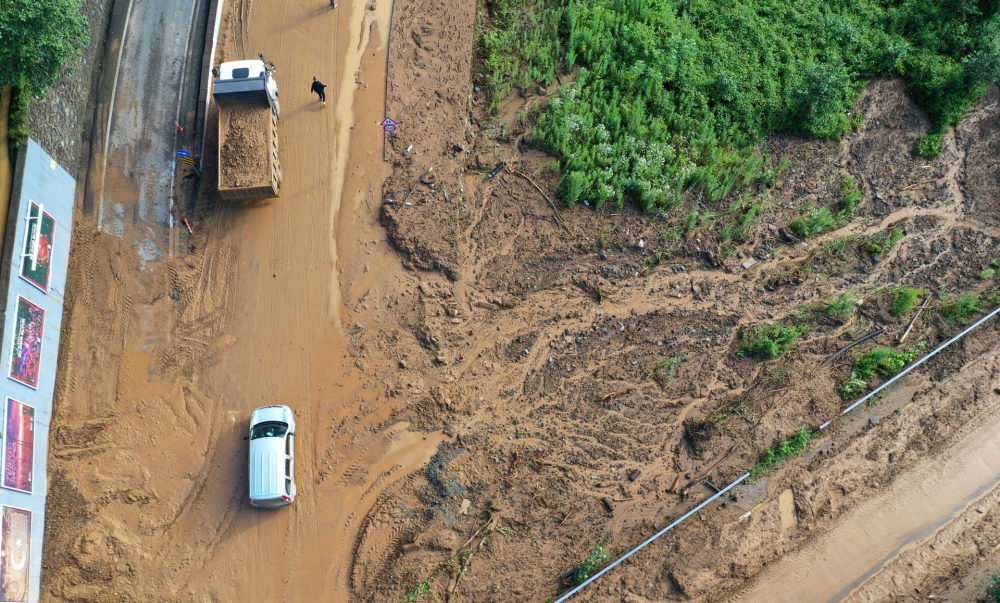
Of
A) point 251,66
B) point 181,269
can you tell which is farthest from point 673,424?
point 251,66

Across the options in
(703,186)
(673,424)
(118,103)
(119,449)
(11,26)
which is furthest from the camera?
(703,186)

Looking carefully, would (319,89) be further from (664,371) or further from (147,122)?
(664,371)

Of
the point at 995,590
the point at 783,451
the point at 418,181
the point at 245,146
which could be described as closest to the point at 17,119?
the point at 245,146

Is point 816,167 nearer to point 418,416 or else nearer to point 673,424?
point 673,424

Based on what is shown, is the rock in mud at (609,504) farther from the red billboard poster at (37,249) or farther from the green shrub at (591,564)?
the red billboard poster at (37,249)

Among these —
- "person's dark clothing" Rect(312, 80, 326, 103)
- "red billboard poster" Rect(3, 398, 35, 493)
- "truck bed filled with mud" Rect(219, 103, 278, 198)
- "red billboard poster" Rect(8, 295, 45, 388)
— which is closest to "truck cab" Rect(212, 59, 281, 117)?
"truck bed filled with mud" Rect(219, 103, 278, 198)

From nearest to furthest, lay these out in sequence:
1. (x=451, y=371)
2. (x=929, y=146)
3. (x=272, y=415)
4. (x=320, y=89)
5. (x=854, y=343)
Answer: (x=272, y=415)
(x=451, y=371)
(x=854, y=343)
(x=320, y=89)
(x=929, y=146)
